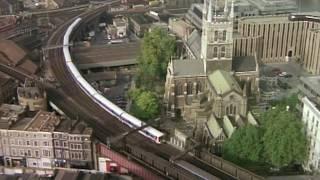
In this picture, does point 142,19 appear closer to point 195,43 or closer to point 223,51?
point 195,43

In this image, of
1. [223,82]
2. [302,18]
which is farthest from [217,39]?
[302,18]

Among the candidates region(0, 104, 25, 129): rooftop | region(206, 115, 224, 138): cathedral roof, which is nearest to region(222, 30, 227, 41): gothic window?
region(206, 115, 224, 138): cathedral roof

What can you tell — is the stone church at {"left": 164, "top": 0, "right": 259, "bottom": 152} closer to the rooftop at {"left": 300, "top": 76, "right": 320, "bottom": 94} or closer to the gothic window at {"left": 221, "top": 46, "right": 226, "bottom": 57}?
the gothic window at {"left": 221, "top": 46, "right": 226, "bottom": 57}

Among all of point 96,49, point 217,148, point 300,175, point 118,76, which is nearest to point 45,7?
point 96,49

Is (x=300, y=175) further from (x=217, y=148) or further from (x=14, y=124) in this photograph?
(x=14, y=124)

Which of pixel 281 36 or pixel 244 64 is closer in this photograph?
pixel 244 64

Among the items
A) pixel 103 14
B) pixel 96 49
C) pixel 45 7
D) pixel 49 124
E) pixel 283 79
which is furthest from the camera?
pixel 45 7
